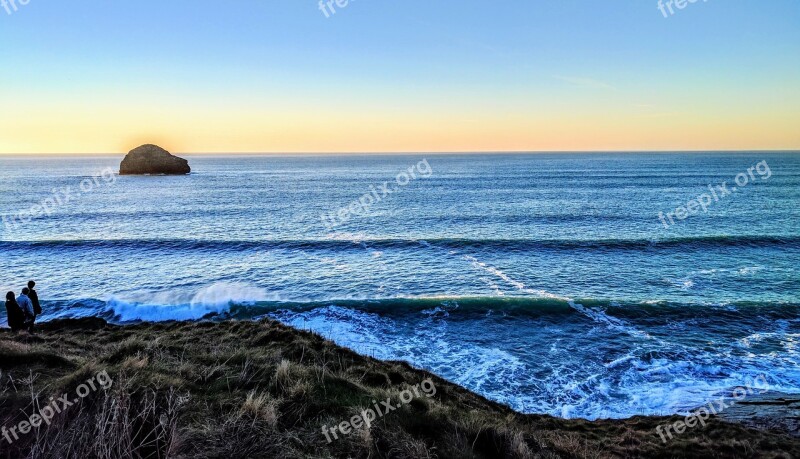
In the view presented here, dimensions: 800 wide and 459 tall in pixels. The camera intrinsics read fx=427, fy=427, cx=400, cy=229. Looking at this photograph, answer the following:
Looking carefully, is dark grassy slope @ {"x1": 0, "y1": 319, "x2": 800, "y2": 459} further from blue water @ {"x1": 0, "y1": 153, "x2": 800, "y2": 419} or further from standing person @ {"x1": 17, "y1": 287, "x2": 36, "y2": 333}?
standing person @ {"x1": 17, "y1": 287, "x2": 36, "y2": 333}

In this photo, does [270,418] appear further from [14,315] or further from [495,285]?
[495,285]

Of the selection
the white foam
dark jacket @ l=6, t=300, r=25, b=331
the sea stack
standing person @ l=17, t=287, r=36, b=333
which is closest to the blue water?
the white foam

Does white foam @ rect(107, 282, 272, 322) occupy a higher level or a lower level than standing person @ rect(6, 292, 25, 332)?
lower

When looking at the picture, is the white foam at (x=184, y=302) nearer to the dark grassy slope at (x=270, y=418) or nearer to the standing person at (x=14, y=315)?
the standing person at (x=14, y=315)

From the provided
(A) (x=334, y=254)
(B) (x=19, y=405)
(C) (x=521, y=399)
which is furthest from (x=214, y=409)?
Answer: (A) (x=334, y=254)

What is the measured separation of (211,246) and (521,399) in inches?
1151

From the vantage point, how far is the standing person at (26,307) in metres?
15.2

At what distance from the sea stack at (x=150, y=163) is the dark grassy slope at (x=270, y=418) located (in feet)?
417

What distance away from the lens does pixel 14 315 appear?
48.8 feet

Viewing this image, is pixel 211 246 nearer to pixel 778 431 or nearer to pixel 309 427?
pixel 309 427

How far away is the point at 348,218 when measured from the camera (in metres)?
48.5

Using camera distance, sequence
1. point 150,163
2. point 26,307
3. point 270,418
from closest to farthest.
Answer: point 270,418 < point 26,307 < point 150,163

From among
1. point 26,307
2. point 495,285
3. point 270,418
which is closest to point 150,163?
point 26,307

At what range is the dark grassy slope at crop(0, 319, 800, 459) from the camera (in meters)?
5.99
